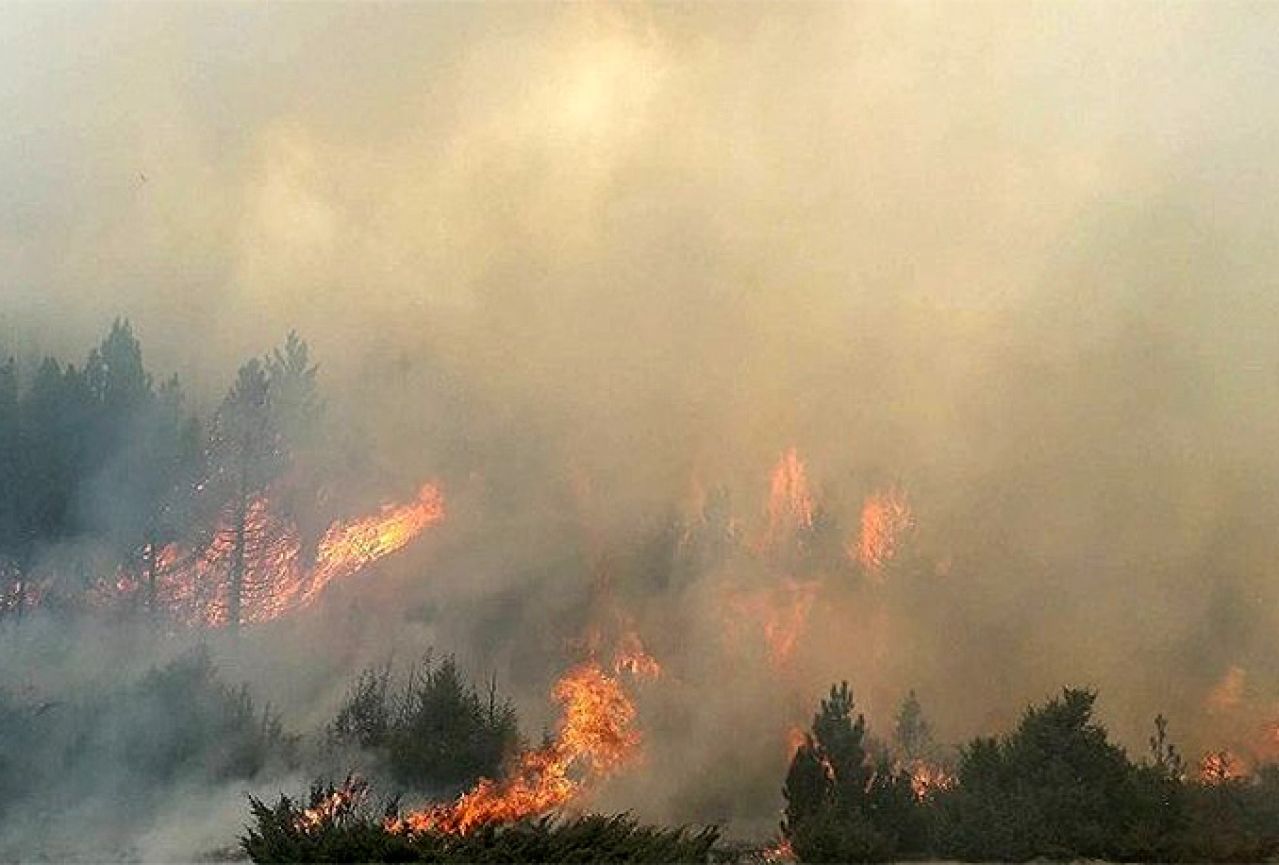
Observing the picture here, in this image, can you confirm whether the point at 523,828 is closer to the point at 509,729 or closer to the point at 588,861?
the point at 588,861

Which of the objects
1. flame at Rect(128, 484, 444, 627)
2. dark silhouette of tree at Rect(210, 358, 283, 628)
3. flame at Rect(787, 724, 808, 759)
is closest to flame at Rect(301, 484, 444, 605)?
flame at Rect(128, 484, 444, 627)

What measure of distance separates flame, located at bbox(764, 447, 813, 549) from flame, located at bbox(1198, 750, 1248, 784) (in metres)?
10.3

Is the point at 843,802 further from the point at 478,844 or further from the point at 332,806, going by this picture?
the point at 332,806

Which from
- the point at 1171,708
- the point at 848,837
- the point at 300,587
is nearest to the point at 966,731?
the point at 1171,708

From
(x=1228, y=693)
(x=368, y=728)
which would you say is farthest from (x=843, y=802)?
(x=1228, y=693)

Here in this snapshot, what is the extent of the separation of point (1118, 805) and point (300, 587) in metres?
18.9

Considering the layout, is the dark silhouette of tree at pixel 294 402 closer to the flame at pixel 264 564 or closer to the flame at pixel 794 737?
the flame at pixel 264 564

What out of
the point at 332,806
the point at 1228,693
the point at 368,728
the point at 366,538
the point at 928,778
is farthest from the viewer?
the point at 366,538

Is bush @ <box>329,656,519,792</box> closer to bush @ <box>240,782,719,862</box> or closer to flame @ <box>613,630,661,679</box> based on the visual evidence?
flame @ <box>613,630,661,679</box>

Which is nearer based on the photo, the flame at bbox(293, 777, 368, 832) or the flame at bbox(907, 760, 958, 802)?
the flame at bbox(293, 777, 368, 832)

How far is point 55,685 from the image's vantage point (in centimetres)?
2417

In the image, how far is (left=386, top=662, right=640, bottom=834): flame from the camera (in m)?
19.1

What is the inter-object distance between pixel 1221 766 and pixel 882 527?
9122mm

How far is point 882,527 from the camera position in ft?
91.0
